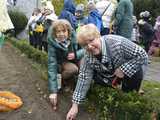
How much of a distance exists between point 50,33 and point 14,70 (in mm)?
2039

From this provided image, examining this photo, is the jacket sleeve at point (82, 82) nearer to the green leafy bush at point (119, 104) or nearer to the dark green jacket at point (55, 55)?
the green leafy bush at point (119, 104)

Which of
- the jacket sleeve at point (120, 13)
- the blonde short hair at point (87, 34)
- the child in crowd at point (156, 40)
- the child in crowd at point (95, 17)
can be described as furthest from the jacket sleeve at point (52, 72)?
the child in crowd at point (156, 40)

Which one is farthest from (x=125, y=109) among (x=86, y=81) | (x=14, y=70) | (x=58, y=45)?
(x=14, y=70)

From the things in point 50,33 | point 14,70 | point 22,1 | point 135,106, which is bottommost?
point 22,1

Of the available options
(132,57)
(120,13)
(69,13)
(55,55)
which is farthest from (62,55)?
(69,13)

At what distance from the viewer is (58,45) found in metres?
7.16

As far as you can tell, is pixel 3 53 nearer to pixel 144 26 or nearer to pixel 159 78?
pixel 159 78

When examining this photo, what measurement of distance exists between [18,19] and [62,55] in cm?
1440

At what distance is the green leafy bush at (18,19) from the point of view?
21.4 meters

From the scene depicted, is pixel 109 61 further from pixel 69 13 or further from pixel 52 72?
pixel 69 13

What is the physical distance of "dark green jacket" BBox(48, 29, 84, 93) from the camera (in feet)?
22.9

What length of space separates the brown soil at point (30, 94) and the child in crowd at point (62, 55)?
0.52ft

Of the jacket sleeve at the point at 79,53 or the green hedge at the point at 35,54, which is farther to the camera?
the green hedge at the point at 35,54

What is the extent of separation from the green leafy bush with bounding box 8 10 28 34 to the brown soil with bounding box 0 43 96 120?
38.6 feet
